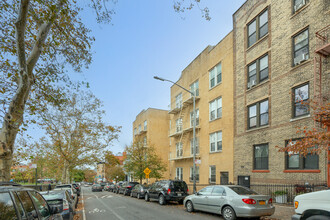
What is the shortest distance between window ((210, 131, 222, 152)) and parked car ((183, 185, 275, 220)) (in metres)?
11.3

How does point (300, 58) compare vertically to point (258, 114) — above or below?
Answer: above

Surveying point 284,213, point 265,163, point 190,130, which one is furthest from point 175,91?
point 284,213

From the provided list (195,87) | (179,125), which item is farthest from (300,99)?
(179,125)

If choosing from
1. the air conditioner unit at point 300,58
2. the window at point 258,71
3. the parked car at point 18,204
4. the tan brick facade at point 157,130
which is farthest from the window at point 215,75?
the parked car at point 18,204

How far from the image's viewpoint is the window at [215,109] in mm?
23759

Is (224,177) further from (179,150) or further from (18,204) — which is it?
(18,204)

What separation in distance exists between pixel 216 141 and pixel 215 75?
6219 millimetres

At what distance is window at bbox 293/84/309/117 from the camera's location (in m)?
14.6

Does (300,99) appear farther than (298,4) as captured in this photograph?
No

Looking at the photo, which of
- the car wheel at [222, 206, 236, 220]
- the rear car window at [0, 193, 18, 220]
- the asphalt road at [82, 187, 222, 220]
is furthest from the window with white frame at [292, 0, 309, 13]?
the rear car window at [0, 193, 18, 220]

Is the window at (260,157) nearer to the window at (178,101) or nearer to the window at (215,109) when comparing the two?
the window at (215,109)

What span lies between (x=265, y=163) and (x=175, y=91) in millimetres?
18742

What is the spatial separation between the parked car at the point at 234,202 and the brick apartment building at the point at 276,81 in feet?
15.9

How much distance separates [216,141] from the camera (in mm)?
23922
